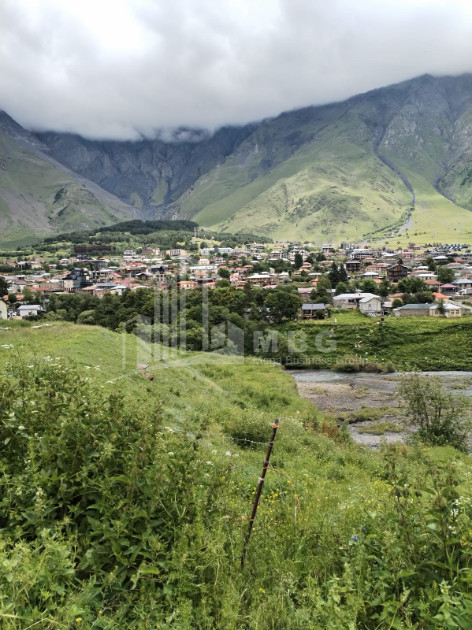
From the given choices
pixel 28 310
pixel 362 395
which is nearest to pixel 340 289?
pixel 362 395

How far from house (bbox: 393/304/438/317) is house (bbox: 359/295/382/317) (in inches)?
104

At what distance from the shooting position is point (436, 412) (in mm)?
21547

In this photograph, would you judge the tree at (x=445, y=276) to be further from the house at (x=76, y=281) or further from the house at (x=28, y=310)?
the house at (x=76, y=281)

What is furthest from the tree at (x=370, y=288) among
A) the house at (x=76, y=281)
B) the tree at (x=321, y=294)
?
the house at (x=76, y=281)

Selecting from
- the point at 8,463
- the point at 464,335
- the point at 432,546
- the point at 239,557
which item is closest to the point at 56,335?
the point at 8,463

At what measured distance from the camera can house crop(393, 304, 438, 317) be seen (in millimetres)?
65062

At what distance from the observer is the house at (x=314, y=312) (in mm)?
66875

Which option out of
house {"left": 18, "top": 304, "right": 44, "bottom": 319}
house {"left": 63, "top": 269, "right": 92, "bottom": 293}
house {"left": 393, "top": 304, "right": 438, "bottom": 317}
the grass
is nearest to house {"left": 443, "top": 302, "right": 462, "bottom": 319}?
house {"left": 393, "top": 304, "right": 438, "bottom": 317}

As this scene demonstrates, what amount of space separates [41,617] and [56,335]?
53.1 ft

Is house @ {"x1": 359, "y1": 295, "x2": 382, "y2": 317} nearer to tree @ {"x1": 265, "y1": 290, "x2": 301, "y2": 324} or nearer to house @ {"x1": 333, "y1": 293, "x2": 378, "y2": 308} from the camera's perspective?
house @ {"x1": 333, "y1": 293, "x2": 378, "y2": 308}

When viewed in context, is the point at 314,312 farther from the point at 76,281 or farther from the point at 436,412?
the point at 76,281

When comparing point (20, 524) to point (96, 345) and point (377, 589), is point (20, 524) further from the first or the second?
point (96, 345)

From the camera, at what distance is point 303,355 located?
55.6 m

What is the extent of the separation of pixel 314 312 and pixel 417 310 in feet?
54.0
